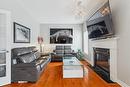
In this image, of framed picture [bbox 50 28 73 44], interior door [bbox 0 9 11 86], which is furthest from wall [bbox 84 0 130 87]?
framed picture [bbox 50 28 73 44]

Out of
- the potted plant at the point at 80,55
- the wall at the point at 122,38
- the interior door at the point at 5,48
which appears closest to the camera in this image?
the wall at the point at 122,38

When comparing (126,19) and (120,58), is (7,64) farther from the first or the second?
(126,19)

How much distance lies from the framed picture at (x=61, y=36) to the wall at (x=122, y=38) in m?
5.51

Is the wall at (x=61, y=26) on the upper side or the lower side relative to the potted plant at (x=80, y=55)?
upper

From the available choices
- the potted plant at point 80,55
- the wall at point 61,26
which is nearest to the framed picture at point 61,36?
the wall at point 61,26

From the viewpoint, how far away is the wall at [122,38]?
3434mm

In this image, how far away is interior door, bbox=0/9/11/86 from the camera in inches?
155

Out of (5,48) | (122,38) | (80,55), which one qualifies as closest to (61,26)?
(80,55)

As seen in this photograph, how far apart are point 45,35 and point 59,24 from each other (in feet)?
3.93

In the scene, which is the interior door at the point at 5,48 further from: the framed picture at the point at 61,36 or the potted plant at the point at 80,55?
the framed picture at the point at 61,36

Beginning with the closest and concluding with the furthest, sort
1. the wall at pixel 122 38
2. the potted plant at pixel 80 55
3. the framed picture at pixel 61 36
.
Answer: the wall at pixel 122 38 < the potted plant at pixel 80 55 < the framed picture at pixel 61 36

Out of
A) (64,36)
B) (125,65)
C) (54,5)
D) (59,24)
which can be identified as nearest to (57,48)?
(64,36)

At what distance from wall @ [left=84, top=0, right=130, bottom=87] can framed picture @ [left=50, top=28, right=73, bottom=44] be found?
5510mm

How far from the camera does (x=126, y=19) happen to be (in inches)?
138
